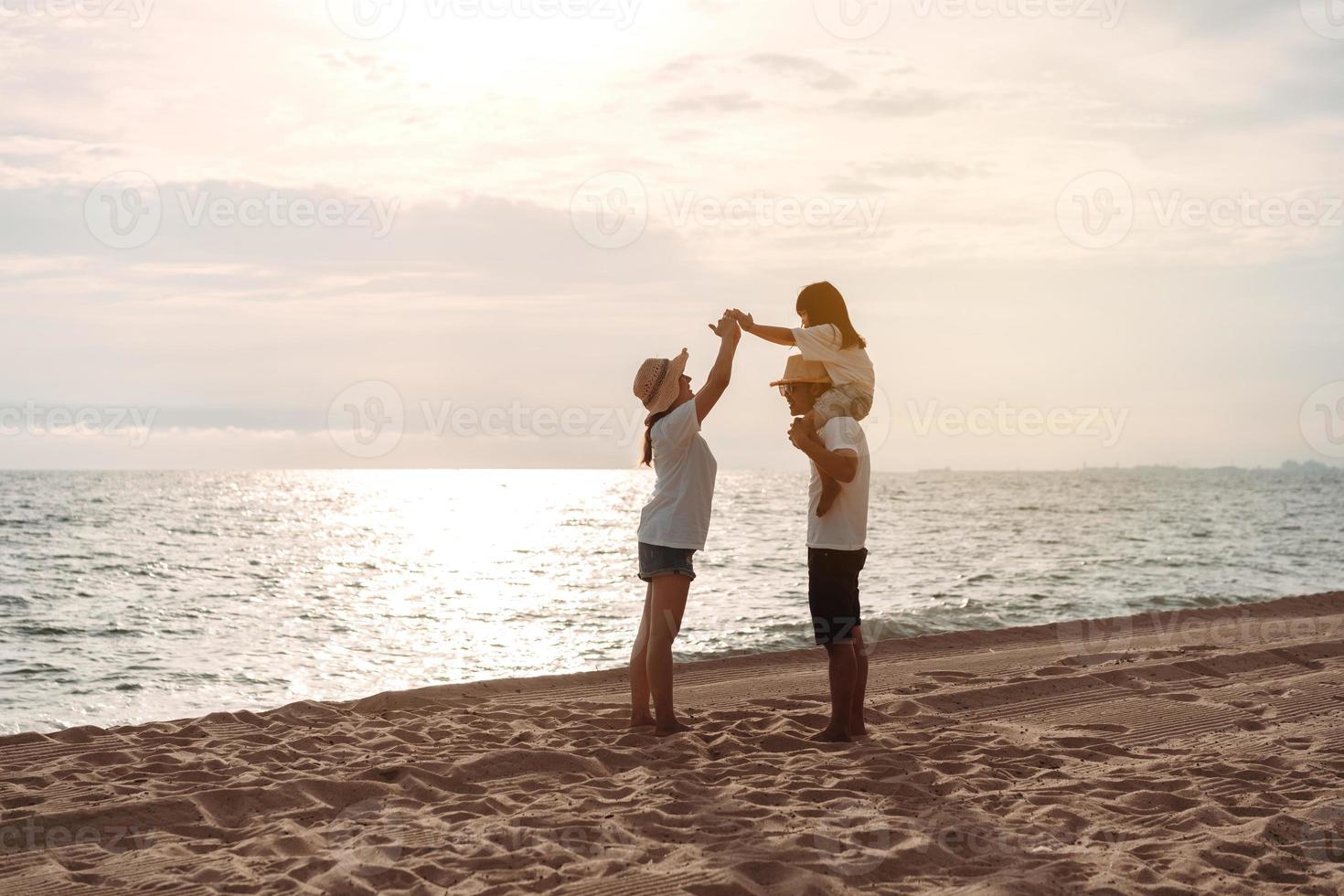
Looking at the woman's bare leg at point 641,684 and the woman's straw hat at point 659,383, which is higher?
the woman's straw hat at point 659,383

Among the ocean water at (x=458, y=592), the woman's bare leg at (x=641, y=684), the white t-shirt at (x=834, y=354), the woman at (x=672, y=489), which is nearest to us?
the white t-shirt at (x=834, y=354)

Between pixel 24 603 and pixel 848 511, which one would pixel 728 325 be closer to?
pixel 848 511

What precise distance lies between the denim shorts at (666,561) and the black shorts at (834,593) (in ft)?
2.36

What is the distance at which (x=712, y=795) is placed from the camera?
15.4 feet

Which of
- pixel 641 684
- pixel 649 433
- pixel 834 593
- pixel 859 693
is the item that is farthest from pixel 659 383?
pixel 859 693

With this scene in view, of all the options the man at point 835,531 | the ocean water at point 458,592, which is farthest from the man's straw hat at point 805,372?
the ocean water at point 458,592

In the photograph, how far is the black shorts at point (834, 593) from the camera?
18.5ft

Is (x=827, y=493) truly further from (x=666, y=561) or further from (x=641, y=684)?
(x=641, y=684)

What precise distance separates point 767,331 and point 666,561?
1413 mm

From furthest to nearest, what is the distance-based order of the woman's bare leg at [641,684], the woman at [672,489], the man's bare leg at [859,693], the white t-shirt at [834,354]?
the woman's bare leg at [641,684]
the man's bare leg at [859,693]
the woman at [672,489]
the white t-shirt at [834,354]

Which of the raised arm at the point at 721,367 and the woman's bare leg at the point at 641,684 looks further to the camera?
the woman's bare leg at the point at 641,684

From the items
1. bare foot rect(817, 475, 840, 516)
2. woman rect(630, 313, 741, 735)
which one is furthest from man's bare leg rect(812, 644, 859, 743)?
woman rect(630, 313, 741, 735)

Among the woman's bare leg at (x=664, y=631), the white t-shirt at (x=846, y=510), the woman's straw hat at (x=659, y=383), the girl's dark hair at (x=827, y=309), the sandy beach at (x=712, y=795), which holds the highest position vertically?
the girl's dark hair at (x=827, y=309)

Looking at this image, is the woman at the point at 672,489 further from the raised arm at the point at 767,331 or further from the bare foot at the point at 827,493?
the bare foot at the point at 827,493
